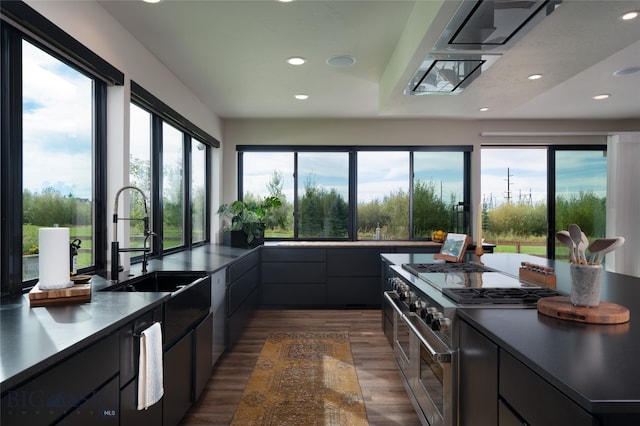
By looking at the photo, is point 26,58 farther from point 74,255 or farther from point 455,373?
point 455,373

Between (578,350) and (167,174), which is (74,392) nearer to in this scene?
(578,350)

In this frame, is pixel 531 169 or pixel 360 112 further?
pixel 531 169

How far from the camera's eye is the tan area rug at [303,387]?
2.49m

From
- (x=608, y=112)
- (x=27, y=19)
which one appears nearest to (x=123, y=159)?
(x=27, y=19)

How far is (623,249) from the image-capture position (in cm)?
562

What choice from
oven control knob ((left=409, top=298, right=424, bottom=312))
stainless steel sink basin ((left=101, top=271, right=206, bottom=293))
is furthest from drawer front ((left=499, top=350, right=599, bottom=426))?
stainless steel sink basin ((left=101, top=271, right=206, bottom=293))

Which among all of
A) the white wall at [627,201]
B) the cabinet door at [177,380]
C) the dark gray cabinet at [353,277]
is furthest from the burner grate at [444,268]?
the white wall at [627,201]

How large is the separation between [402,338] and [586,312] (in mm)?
1399

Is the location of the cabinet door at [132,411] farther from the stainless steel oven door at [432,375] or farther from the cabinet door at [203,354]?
the stainless steel oven door at [432,375]

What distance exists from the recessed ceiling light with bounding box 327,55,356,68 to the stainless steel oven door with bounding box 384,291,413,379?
2.01m

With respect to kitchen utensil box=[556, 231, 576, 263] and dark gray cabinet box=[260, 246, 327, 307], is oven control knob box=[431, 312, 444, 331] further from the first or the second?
dark gray cabinet box=[260, 246, 327, 307]

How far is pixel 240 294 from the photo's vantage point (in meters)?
4.00

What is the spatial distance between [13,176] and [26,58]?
0.63 metres

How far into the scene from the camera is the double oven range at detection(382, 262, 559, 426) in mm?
1728
